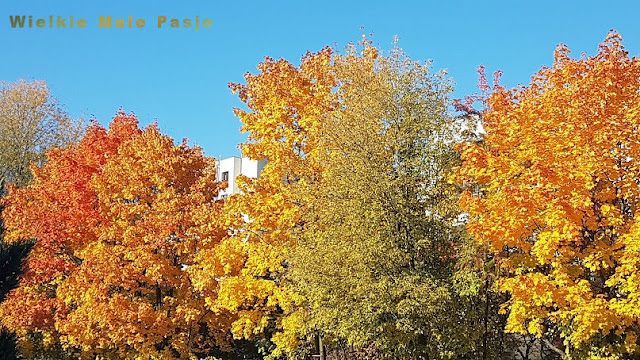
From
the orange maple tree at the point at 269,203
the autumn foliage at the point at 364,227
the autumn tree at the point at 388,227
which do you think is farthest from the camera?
the orange maple tree at the point at 269,203

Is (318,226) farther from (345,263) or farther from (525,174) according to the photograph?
(525,174)

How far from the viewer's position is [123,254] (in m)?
26.5

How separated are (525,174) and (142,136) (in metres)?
16.6

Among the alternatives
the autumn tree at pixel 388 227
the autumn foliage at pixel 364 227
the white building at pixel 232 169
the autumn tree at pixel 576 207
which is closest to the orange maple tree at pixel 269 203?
the autumn foliage at pixel 364 227

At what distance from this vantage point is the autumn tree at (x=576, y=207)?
57.2ft

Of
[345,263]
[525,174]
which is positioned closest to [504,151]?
[525,174]

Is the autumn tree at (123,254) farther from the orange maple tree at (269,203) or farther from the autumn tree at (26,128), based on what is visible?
the autumn tree at (26,128)

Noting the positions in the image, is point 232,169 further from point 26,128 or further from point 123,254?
point 123,254

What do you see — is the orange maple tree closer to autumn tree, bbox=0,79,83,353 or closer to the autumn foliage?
the autumn foliage

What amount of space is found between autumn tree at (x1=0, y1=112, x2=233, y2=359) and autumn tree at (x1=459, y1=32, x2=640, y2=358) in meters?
11.9

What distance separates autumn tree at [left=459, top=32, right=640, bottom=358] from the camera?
1744 cm

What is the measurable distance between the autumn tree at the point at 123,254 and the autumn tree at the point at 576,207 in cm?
1187

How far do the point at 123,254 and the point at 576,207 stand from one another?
17.6 m

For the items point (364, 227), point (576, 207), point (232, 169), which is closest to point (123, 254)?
point (364, 227)
